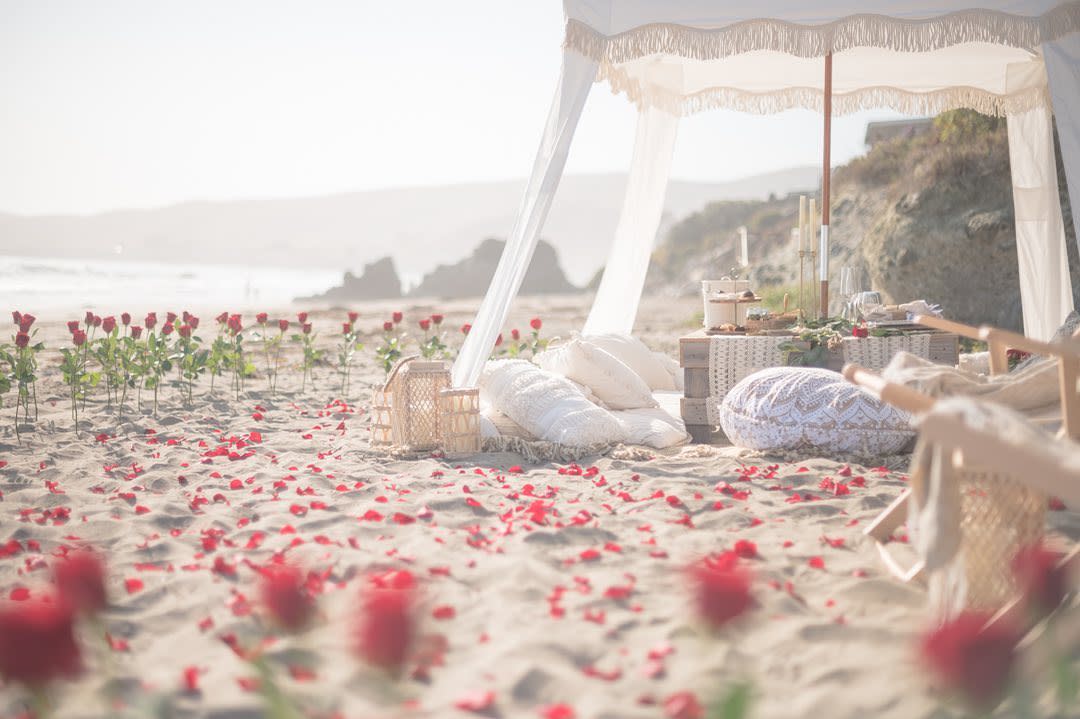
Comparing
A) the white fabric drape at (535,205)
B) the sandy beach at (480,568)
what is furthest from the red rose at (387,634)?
the white fabric drape at (535,205)

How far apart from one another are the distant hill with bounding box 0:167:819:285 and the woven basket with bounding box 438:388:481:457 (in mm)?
33079

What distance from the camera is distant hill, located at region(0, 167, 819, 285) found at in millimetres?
39156

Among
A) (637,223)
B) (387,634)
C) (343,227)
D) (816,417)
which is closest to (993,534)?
(387,634)

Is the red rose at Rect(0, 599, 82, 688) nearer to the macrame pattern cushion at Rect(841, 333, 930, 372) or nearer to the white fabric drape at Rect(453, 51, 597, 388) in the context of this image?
the white fabric drape at Rect(453, 51, 597, 388)

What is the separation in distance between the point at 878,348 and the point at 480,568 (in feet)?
9.05

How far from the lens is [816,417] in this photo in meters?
3.68

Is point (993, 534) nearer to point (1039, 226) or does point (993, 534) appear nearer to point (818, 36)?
point (818, 36)

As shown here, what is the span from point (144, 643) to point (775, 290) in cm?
1091

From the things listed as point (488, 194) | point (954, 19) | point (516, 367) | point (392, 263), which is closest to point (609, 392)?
point (516, 367)

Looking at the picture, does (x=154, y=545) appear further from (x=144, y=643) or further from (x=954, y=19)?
(x=954, y=19)

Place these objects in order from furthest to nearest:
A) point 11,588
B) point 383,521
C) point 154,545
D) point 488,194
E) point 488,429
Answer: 1. point 488,194
2. point 488,429
3. point 383,521
4. point 154,545
5. point 11,588

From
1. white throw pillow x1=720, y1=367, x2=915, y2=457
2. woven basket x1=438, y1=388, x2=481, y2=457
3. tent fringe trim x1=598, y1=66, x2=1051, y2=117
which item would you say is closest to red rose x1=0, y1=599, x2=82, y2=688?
woven basket x1=438, y1=388, x2=481, y2=457

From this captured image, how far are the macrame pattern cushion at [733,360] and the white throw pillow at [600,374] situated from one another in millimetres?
480

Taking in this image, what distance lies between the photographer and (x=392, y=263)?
24.8m
